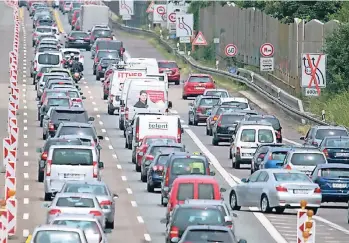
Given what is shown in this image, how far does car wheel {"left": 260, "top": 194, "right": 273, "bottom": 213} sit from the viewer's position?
40250mm

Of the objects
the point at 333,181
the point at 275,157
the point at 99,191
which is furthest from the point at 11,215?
the point at 275,157

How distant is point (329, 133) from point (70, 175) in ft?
44.5

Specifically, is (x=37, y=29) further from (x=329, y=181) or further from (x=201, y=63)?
(x=329, y=181)

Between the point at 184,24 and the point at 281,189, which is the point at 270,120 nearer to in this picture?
the point at 281,189

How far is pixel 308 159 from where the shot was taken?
150ft

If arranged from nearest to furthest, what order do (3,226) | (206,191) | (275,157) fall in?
(3,226)
(206,191)
(275,157)

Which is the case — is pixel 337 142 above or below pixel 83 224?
below

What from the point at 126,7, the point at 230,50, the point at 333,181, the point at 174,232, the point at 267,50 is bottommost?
the point at 333,181

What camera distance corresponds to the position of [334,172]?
41875 millimetres

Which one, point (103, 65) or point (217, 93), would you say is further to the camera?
point (103, 65)

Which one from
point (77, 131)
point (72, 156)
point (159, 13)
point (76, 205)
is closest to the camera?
point (76, 205)

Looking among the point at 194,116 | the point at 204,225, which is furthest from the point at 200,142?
the point at 204,225

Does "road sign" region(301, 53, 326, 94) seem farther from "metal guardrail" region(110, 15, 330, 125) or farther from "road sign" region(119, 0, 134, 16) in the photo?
"road sign" region(119, 0, 134, 16)

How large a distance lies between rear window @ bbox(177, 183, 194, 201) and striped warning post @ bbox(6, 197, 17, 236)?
3811mm
